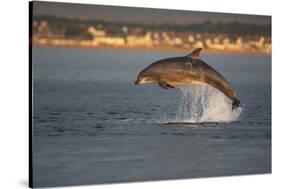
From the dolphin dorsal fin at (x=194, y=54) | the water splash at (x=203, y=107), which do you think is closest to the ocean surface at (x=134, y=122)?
the water splash at (x=203, y=107)

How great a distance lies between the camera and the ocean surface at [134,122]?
8.40 m

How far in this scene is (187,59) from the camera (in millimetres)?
9102

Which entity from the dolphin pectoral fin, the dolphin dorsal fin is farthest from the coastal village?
the dolphin pectoral fin

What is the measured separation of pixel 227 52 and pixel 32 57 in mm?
2448

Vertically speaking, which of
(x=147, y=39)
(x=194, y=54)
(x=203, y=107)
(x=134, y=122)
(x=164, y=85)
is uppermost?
(x=147, y=39)

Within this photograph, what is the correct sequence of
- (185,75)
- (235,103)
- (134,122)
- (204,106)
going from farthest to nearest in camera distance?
1. (235,103)
2. (204,106)
3. (185,75)
4. (134,122)

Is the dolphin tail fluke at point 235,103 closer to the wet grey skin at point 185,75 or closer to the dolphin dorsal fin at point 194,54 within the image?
the wet grey skin at point 185,75

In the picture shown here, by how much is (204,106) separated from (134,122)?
93cm

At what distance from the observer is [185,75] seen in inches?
358

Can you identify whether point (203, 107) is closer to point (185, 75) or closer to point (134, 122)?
point (185, 75)

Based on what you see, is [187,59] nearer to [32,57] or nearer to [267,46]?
[267,46]

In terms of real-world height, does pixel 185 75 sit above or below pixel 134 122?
above

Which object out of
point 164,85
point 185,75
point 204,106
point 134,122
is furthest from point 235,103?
point 134,122

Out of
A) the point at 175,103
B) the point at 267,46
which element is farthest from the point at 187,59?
the point at 267,46
